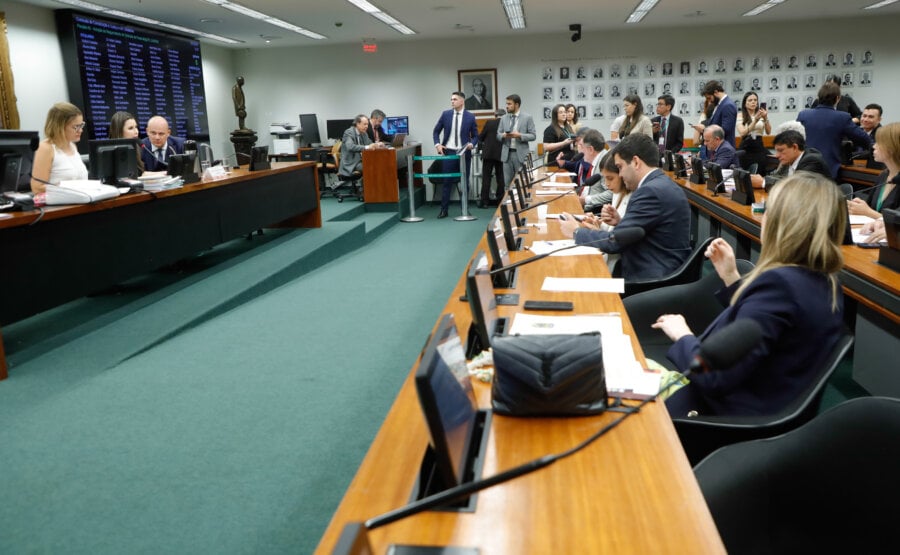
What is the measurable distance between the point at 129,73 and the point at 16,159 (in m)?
5.72

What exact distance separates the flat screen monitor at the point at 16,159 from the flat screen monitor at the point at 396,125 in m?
7.82

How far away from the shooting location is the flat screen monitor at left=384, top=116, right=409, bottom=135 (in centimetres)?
1141

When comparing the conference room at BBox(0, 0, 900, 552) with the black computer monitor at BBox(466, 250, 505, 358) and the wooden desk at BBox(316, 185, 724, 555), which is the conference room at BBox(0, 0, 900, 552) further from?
the black computer monitor at BBox(466, 250, 505, 358)

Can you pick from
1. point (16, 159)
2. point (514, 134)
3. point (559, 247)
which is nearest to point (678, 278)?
point (559, 247)

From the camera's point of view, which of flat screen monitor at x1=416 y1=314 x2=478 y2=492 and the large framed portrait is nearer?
flat screen monitor at x1=416 y1=314 x2=478 y2=492

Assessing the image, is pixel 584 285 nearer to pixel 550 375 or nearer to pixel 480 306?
pixel 480 306

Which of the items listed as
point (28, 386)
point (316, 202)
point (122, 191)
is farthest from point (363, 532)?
point (316, 202)

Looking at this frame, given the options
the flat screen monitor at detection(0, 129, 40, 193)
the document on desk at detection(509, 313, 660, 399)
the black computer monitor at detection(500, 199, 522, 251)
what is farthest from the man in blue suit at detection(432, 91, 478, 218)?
the document on desk at detection(509, 313, 660, 399)

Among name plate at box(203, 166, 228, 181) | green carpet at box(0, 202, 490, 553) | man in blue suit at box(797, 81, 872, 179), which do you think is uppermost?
man in blue suit at box(797, 81, 872, 179)

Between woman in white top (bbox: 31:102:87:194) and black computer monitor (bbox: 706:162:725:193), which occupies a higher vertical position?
woman in white top (bbox: 31:102:87:194)

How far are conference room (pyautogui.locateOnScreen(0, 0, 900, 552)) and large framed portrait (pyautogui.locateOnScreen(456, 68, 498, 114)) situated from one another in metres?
0.13

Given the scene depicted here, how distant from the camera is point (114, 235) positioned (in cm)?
→ 421

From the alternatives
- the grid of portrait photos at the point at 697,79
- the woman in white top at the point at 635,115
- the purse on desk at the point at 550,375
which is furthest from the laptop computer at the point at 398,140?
the purse on desk at the point at 550,375

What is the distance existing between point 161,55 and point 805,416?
32.5ft
